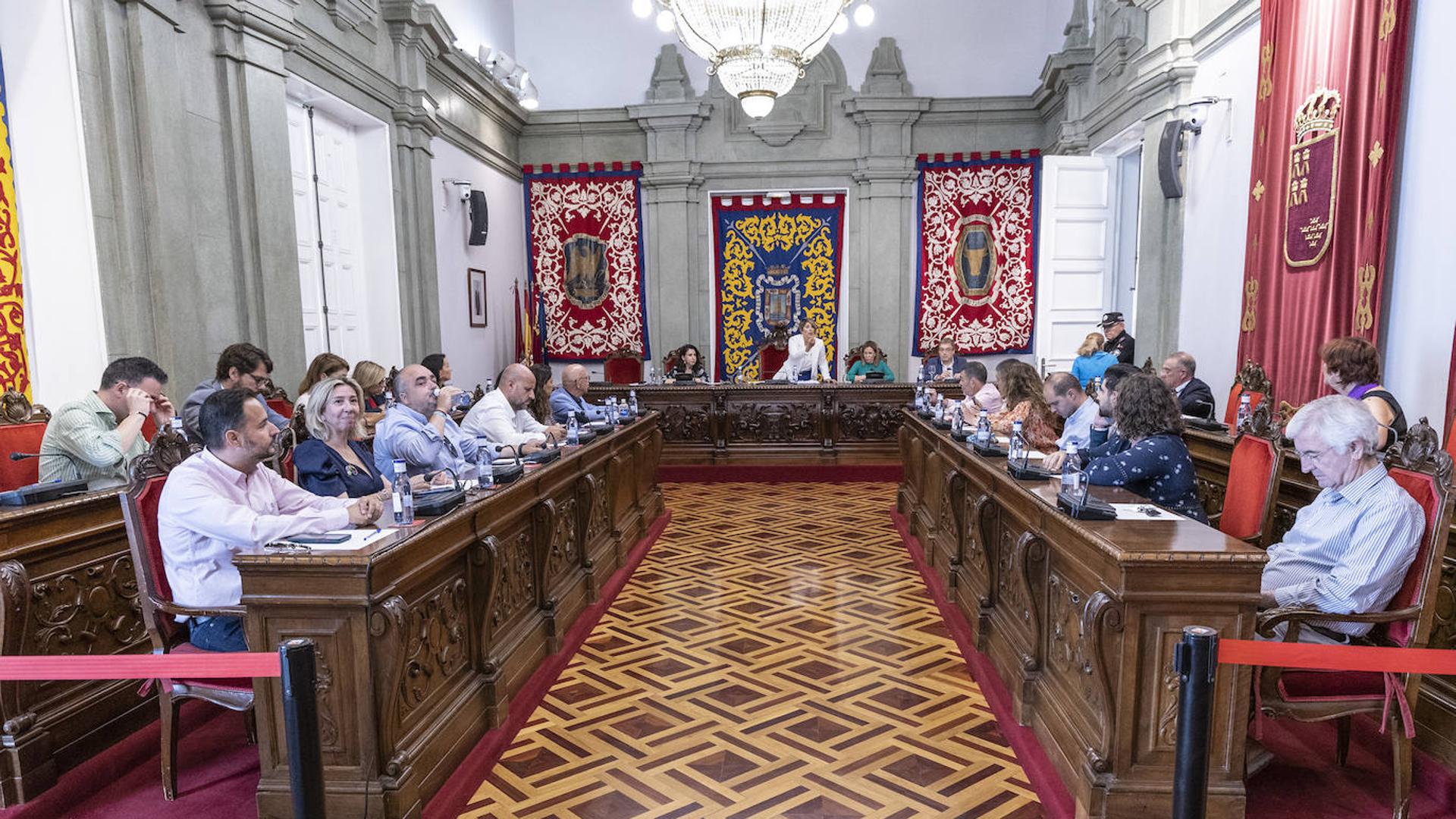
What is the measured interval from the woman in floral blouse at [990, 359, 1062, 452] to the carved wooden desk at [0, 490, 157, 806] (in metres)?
4.19

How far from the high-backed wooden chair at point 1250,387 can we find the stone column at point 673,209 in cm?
654

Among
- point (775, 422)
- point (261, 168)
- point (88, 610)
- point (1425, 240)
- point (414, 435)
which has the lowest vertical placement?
point (775, 422)

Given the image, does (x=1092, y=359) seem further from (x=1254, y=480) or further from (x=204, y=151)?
(x=204, y=151)

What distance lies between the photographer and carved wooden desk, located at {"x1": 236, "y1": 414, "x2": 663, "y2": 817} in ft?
7.43

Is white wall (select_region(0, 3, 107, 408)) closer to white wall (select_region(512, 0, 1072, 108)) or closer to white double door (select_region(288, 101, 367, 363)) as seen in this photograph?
white double door (select_region(288, 101, 367, 363))

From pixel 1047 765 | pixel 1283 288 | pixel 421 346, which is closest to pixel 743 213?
pixel 421 346

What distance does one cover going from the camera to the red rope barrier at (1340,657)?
1.87 metres

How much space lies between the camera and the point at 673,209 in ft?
35.0

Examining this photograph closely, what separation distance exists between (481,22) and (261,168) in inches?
197

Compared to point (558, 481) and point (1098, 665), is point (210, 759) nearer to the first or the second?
point (558, 481)

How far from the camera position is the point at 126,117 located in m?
4.44

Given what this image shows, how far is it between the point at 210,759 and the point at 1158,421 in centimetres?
361

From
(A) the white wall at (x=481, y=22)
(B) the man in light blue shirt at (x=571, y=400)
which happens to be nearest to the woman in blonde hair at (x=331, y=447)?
(B) the man in light blue shirt at (x=571, y=400)

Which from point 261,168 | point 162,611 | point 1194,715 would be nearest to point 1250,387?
point 1194,715
